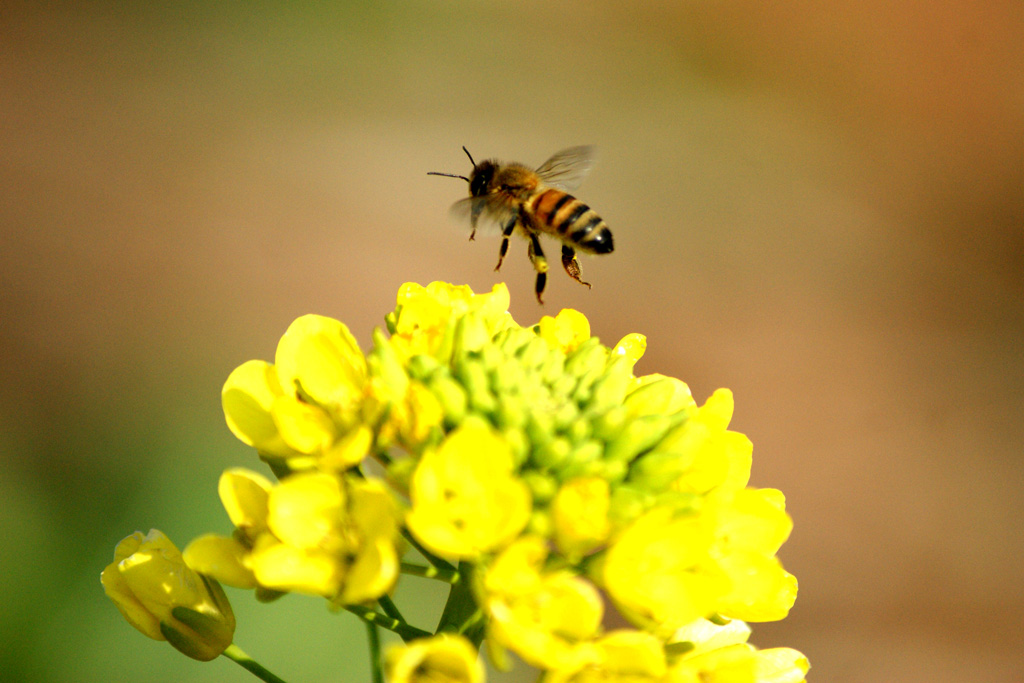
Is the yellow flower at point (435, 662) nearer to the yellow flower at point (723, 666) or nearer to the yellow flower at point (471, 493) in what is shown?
the yellow flower at point (471, 493)

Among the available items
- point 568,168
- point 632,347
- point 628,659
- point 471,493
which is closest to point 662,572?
point 628,659

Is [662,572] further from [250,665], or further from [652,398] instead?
[250,665]

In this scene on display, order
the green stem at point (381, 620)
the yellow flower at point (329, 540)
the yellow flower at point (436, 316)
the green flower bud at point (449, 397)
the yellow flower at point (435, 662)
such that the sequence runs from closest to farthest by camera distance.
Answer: the yellow flower at point (435, 662), the yellow flower at point (329, 540), the green flower bud at point (449, 397), the green stem at point (381, 620), the yellow flower at point (436, 316)

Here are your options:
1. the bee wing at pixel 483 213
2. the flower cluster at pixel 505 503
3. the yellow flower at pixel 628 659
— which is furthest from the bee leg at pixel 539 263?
the yellow flower at pixel 628 659

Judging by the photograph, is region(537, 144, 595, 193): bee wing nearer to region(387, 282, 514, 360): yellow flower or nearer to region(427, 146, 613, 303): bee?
region(427, 146, 613, 303): bee

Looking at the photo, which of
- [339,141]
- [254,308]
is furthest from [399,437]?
[339,141]
